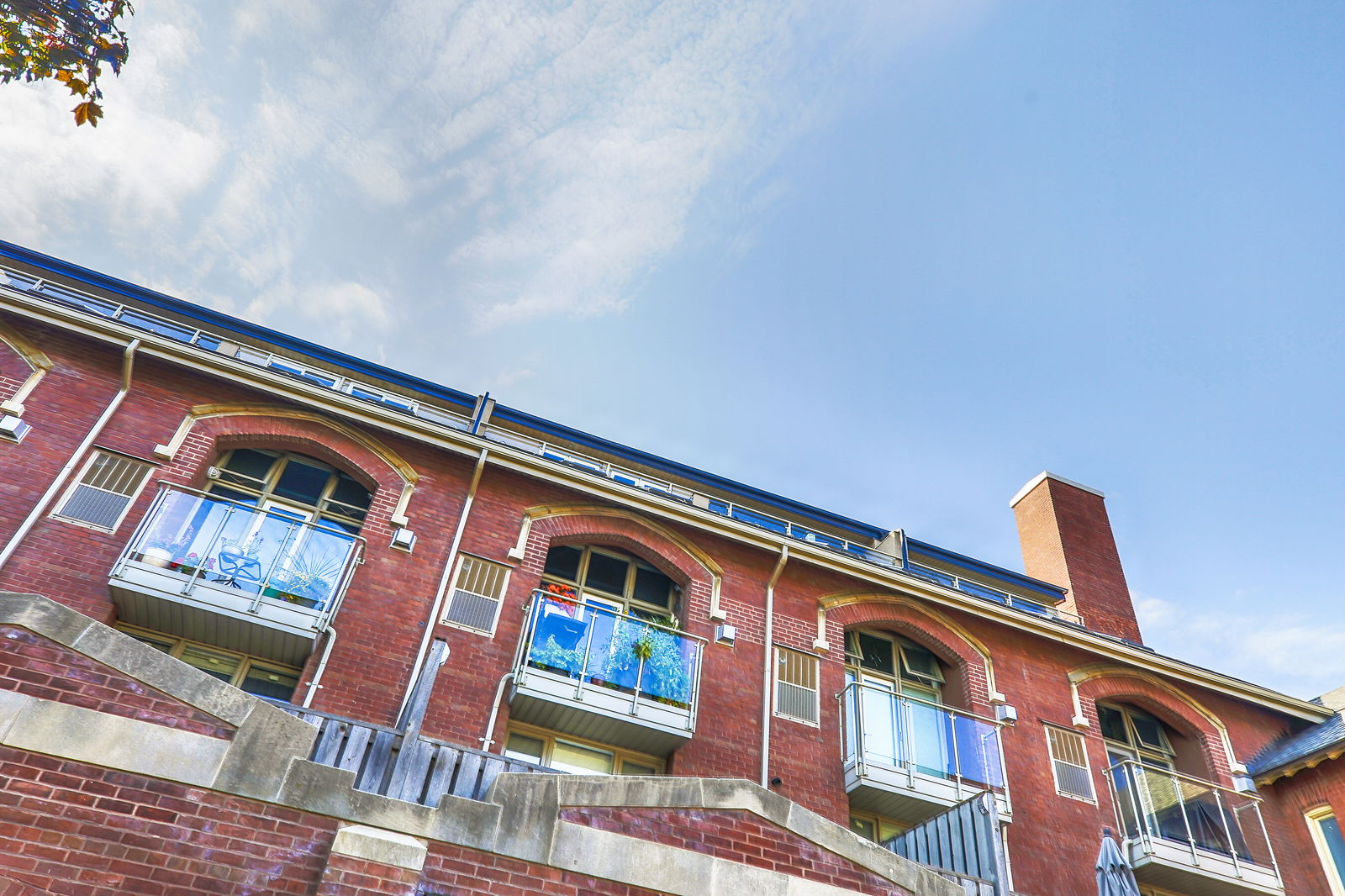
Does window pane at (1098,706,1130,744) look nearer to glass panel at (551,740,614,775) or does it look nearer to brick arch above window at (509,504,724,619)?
brick arch above window at (509,504,724,619)

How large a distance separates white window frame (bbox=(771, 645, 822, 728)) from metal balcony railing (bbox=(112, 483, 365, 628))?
19.8ft

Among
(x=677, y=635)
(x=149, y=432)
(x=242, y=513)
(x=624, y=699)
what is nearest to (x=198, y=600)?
(x=242, y=513)

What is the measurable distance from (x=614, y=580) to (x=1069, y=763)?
742 cm

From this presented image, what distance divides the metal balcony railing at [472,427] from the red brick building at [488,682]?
116 mm

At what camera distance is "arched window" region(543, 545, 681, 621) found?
13234 mm

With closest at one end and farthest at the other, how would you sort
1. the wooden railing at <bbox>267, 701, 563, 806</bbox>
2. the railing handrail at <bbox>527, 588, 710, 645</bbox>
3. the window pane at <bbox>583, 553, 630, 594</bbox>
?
the wooden railing at <bbox>267, 701, 563, 806</bbox>, the railing handrail at <bbox>527, 588, 710, 645</bbox>, the window pane at <bbox>583, 553, 630, 594</bbox>

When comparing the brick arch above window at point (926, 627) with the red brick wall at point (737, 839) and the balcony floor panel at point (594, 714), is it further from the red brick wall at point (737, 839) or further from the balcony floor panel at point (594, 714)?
the red brick wall at point (737, 839)

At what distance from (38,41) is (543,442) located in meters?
10.3

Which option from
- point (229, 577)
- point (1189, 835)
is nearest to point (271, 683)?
point (229, 577)

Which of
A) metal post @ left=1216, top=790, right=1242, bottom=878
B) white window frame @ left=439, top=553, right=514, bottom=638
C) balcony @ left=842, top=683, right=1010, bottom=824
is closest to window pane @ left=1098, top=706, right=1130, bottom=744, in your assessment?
metal post @ left=1216, top=790, right=1242, bottom=878

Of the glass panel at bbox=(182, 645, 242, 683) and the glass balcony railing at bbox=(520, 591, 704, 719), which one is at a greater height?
the glass balcony railing at bbox=(520, 591, 704, 719)

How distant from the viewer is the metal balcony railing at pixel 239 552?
33.8 ft

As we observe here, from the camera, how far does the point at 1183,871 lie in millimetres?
12055

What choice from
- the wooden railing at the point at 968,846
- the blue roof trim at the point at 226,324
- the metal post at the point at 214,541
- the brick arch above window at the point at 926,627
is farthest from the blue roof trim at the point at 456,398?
the wooden railing at the point at 968,846
